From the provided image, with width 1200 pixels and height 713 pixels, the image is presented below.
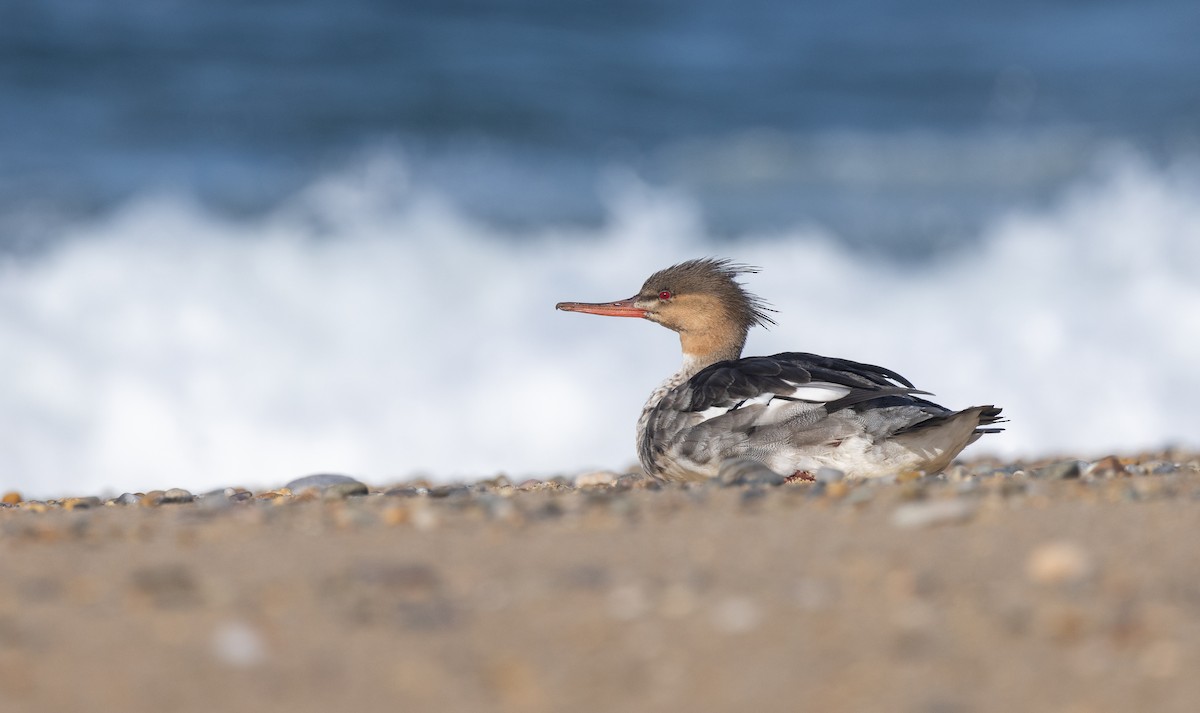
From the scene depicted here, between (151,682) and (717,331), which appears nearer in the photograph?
(151,682)

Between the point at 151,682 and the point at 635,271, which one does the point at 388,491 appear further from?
the point at 635,271

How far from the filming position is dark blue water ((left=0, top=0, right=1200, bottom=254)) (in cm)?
1427

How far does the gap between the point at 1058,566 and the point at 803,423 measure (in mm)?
2392

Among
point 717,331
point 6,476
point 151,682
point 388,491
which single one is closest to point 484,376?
point 6,476

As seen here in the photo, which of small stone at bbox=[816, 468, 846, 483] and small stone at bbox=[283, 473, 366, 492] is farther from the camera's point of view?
small stone at bbox=[283, 473, 366, 492]

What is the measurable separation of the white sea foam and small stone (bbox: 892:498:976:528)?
6.52 meters

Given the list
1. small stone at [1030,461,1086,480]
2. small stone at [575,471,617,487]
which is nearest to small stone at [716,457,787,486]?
small stone at [575,471,617,487]

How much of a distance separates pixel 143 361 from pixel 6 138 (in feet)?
13.9

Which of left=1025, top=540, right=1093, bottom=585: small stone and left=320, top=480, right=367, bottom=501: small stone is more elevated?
left=320, top=480, right=367, bottom=501: small stone

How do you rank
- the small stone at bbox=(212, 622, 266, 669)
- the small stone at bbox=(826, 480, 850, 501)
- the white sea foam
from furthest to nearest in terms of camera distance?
1. the white sea foam
2. the small stone at bbox=(826, 480, 850, 501)
3. the small stone at bbox=(212, 622, 266, 669)

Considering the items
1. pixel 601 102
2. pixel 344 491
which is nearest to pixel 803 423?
pixel 344 491

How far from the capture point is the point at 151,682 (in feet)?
7.93

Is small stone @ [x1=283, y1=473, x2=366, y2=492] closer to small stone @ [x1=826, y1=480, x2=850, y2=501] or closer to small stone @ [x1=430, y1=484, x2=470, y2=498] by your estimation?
small stone @ [x1=430, y1=484, x2=470, y2=498]

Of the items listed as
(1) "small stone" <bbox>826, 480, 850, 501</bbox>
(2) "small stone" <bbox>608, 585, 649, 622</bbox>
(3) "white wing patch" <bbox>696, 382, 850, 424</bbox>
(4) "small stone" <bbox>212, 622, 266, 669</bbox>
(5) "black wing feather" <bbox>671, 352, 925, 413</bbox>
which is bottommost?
(4) "small stone" <bbox>212, 622, 266, 669</bbox>
